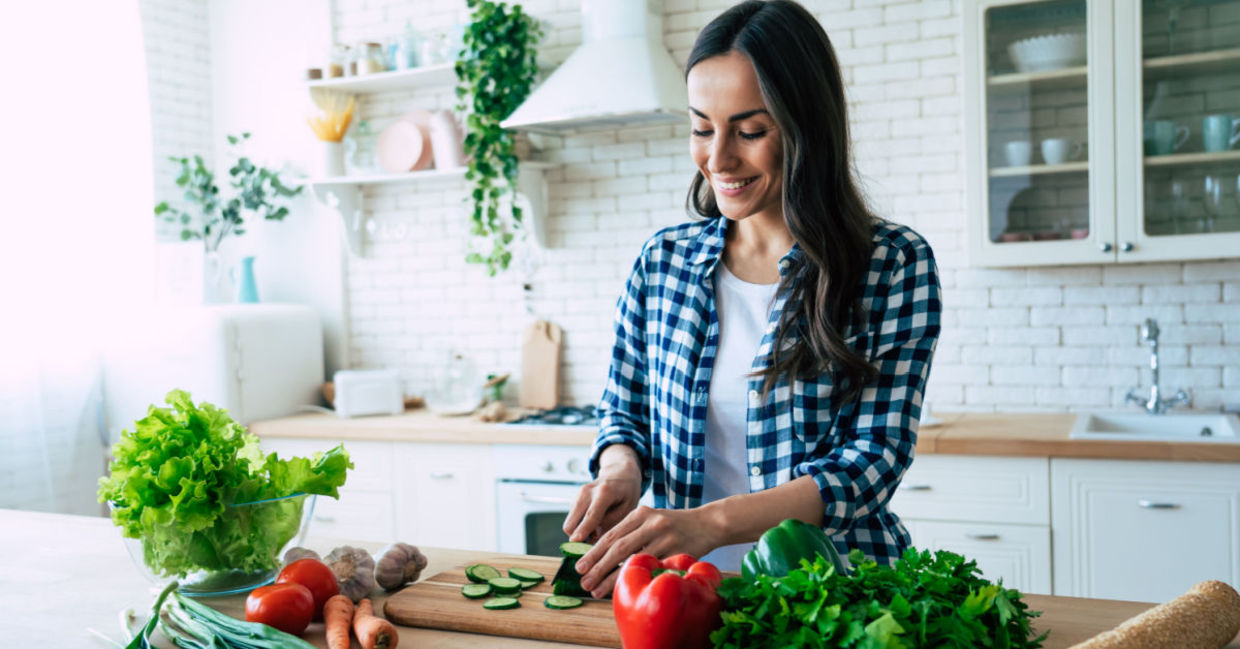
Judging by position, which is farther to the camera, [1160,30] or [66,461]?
[66,461]

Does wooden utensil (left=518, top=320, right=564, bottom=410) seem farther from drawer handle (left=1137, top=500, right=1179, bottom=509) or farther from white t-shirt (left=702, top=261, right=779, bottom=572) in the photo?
white t-shirt (left=702, top=261, right=779, bottom=572)

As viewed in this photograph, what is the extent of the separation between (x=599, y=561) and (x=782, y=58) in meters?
0.83

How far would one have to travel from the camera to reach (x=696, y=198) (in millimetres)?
2057

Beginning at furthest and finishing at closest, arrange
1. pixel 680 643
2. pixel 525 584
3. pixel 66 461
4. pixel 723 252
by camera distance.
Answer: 1. pixel 66 461
2. pixel 723 252
3. pixel 525 584
4. pixel 680 643

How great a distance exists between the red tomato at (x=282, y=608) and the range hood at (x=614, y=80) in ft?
8.03

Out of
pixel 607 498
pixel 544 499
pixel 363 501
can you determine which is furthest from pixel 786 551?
pixel 363 501

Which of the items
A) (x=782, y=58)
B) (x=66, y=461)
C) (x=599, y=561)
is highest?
(x=782, y=58)

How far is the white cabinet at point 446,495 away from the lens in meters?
3.81

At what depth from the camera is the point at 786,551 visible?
128cm

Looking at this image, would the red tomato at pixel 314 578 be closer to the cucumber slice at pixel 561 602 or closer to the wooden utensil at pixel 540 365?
the cucumber slice at pixel 561 602

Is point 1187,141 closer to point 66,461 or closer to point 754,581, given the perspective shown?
point 754,581

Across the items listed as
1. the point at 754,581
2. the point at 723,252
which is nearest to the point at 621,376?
the point at 723,252

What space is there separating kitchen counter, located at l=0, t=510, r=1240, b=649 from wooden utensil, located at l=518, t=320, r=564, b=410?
212cm

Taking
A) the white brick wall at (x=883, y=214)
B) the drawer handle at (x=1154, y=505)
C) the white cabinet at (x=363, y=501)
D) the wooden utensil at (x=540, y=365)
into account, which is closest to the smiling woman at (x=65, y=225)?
the white brick wall at (x=883, y=214)
